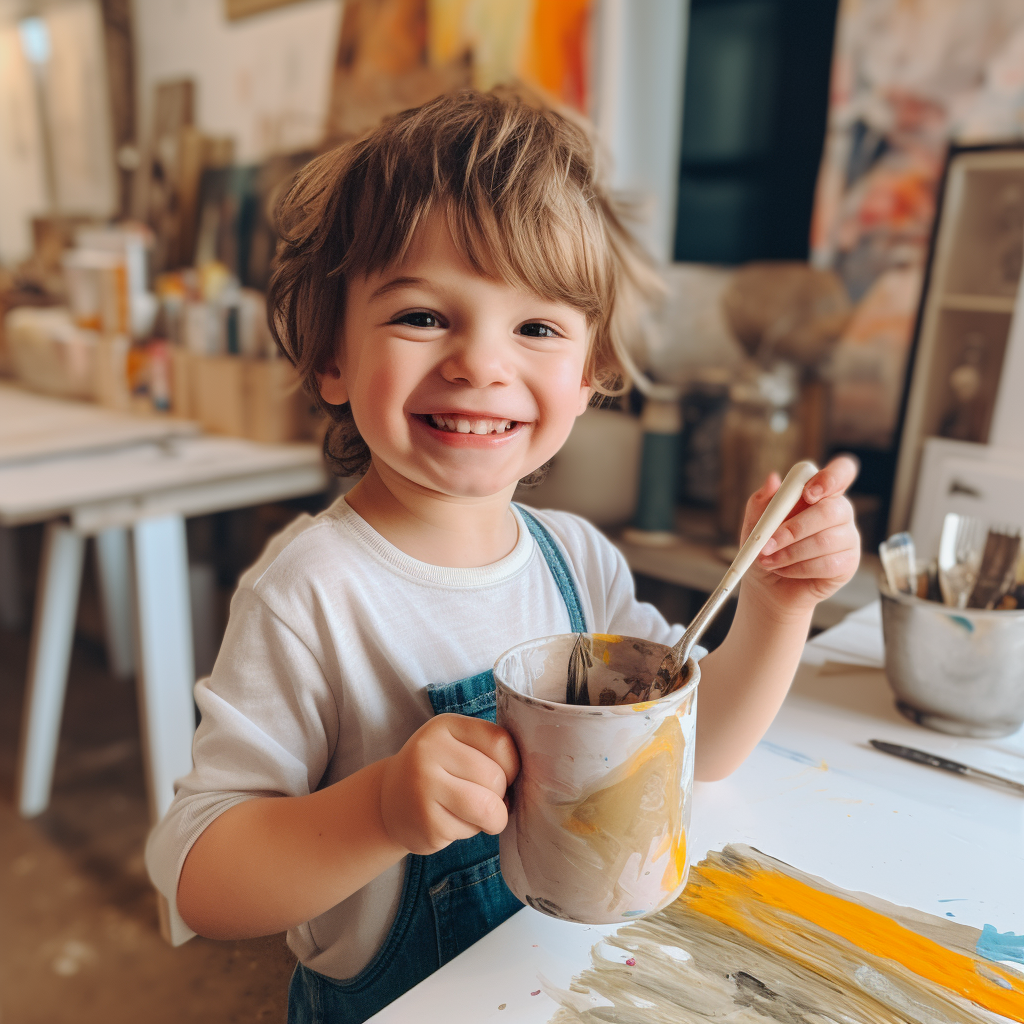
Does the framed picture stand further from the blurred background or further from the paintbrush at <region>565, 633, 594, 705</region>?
the paintbrush at <region>565, 633, 594, 705</region>

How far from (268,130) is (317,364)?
2194mm

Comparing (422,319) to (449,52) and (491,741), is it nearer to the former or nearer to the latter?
(491,741)

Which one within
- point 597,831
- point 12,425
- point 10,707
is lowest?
point 10,707

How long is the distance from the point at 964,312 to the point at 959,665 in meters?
0.95

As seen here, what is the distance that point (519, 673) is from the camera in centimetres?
47

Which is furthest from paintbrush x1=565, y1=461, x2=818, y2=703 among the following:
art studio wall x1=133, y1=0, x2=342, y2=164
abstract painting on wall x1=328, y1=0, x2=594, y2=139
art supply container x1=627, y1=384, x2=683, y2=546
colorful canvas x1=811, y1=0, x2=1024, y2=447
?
art studio wall x1=133, y1=0, x2=342, y2=164

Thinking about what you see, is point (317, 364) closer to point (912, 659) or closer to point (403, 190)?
point (403, 190)

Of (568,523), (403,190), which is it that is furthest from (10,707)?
(403,190)

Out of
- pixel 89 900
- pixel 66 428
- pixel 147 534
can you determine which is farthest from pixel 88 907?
pixel 66 428

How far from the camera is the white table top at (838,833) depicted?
420 millimetres

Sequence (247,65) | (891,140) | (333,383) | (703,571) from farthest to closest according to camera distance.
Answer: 1. (247,65)
2. (891,140)
3. (703,571)
4. (333,383)

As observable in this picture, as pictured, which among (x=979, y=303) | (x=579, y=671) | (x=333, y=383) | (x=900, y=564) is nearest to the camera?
(x=579, y=671)

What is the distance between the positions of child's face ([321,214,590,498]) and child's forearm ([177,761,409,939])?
0.19m

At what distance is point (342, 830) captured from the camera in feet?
1.51
